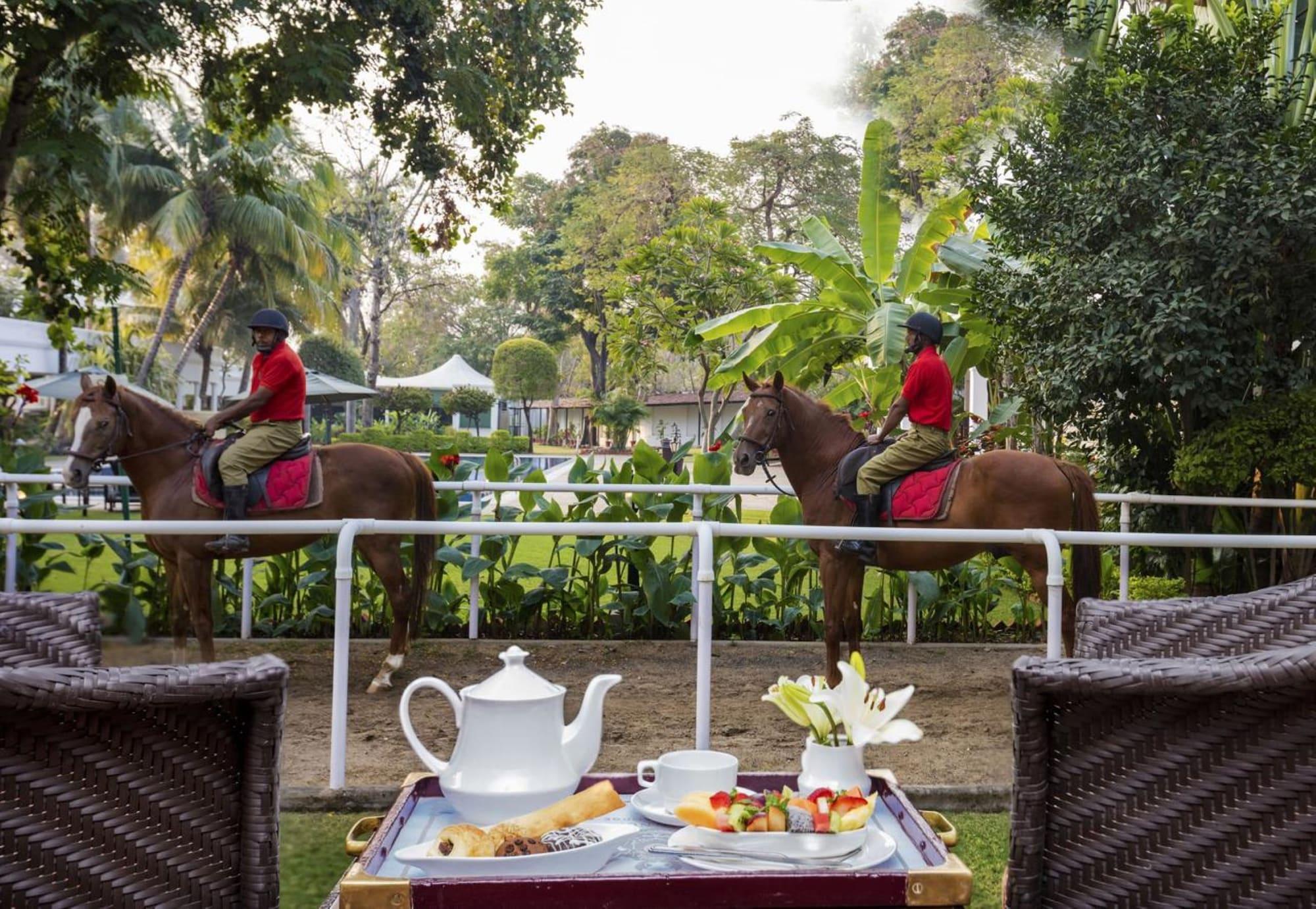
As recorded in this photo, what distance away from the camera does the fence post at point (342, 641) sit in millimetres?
3242

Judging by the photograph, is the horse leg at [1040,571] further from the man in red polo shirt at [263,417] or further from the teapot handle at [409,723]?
the teapot handle at [409,723]

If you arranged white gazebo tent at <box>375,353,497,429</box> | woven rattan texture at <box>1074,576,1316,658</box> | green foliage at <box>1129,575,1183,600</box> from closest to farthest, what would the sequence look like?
woven rattan texture at <box>1074,576,1316,658</box> → green foliage at <box>1129,575,1183,600</box> → white gazebo tent at <box>375,353,497,429</box>

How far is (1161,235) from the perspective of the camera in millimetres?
6289

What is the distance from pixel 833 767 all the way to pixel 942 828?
0.80 feet

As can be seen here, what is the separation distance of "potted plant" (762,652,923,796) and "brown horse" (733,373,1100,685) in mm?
3149

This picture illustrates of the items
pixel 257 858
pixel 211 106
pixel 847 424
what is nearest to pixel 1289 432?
pixel 847 424

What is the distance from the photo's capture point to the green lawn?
2832mm

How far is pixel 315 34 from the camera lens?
8289 mm

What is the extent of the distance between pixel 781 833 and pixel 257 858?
793 mm

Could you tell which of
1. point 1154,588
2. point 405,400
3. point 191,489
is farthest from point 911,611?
point 405,400

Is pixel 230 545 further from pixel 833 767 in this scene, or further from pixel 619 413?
pixel 619 413

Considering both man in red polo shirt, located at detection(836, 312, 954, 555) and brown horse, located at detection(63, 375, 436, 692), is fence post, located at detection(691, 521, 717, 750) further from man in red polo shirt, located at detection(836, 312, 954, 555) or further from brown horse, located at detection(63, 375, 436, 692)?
brown horse, located at detection(63, 375, 436, 692)

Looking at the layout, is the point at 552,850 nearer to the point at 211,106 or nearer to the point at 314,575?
the point at 314,575

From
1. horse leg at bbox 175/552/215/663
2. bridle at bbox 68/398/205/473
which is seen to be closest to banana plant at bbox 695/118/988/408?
bridle at bbox 68/398/205/473
